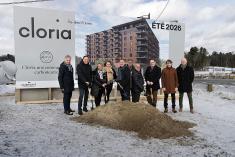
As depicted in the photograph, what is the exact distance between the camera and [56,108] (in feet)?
39.8

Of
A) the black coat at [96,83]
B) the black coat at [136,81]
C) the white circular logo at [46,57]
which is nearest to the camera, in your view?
the black coat at [96,83]

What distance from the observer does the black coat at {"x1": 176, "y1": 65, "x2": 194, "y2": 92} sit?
11969mm

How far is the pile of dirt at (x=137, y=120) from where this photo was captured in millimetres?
8133

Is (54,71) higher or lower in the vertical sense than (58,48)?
lower

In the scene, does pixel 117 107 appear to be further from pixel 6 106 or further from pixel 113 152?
pixel 6 106

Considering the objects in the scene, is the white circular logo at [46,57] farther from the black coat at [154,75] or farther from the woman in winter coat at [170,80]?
the woman in winter coat at [170,80]

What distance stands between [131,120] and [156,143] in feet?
4.66

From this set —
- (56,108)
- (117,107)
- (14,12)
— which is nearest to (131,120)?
(117,107)

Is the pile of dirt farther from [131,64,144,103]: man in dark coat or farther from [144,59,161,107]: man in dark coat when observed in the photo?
[144,59,161,107]: man in dark coat

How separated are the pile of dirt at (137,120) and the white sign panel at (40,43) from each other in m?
4.07

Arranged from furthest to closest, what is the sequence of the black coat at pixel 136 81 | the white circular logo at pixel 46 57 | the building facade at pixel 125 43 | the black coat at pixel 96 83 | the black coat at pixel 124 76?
the building facade at pixel 125 43 → the white circular logo at pixel 46 57 → the black coat at pixel 136 81 → the black coat at pixel 124 76 → the black coat at pixel 96 83

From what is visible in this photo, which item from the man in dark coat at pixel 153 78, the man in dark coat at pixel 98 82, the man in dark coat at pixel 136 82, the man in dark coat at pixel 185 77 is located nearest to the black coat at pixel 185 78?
the man in dark coat at pixel 185 77

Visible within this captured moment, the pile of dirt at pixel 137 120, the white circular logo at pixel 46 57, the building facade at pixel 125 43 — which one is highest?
the building facade at pixel 125 43

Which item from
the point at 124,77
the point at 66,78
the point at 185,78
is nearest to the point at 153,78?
the point at 124,77
